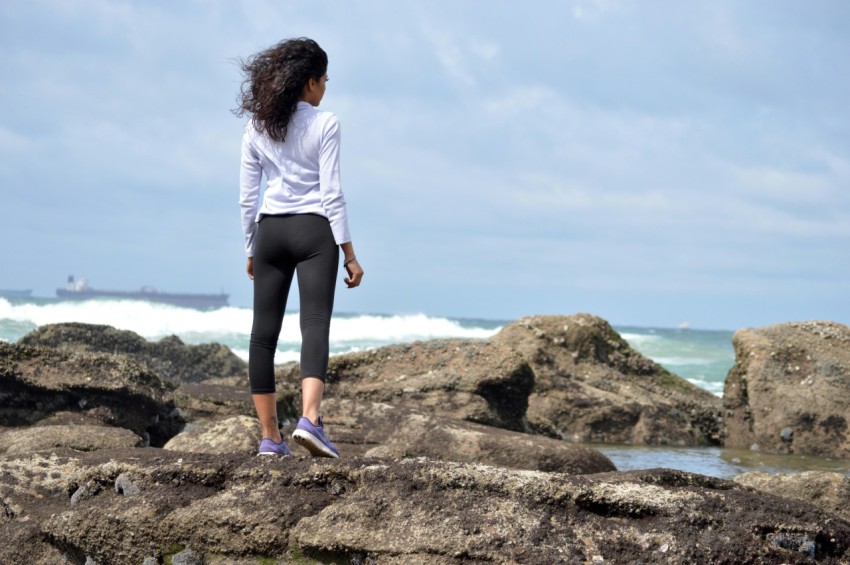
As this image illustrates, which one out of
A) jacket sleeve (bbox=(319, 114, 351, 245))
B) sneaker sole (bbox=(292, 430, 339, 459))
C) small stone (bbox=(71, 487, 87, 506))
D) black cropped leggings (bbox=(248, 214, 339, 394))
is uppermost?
jacket sleeve (bbox=(319, 114, 351, 245))

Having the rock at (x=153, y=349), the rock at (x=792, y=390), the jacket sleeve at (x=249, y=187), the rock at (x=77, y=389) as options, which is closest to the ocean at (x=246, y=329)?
the rock at (x=153, y=349)

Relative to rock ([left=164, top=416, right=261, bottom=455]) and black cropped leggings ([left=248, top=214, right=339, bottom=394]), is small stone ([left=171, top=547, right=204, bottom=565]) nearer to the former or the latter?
black cropped leggings ([left=248, top=214, right=339, bottom=394])

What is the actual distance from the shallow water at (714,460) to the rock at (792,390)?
326 mm

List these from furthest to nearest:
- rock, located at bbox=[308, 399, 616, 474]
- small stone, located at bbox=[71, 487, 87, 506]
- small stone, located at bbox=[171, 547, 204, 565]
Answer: rock, located at bbox=[308, 399, 616, 474], small stone, located at bbox=[71, 487, 87, 506], small stone, located at bbox=[171, 547, 204, 565]

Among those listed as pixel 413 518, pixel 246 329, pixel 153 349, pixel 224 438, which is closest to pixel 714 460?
pixel 224 438

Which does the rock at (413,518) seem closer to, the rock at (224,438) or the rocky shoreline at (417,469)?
the rocky shoreline at (417,469)

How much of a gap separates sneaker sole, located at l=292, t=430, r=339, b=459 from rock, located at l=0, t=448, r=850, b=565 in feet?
1.23

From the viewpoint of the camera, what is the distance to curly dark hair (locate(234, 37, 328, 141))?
4.96m

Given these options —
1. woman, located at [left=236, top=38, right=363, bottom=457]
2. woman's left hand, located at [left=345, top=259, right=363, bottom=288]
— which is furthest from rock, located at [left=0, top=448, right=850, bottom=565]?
woman's left hand, located at [left=345, top=259, right=363, bottom=288]

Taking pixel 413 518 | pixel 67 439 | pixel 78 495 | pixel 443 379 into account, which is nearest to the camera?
pixel 413 518

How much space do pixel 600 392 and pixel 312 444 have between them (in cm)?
765

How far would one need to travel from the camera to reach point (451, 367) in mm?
9109

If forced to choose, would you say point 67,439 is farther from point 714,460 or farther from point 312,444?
point 714,460

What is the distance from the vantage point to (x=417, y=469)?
4.00 metres
